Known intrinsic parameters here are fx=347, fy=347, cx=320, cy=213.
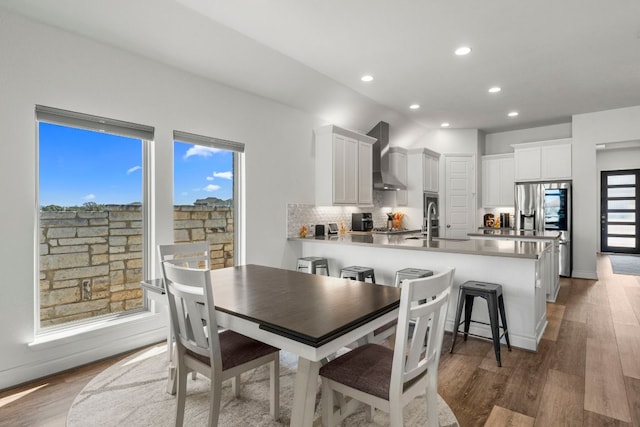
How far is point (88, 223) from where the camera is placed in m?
3.01

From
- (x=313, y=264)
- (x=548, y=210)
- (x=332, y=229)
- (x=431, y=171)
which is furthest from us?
(x=431, y=171)

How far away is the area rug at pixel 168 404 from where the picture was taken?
2.02 metres

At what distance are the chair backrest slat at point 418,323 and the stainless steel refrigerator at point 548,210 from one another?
18.0 feet

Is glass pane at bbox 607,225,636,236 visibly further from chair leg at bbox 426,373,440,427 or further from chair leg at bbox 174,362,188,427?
chair leg at bbox 174,362,188,427

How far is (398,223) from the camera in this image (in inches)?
271

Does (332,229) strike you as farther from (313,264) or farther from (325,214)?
(313,264)

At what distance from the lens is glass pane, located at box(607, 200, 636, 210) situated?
8434mm

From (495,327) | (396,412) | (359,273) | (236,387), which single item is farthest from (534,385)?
(236,387)

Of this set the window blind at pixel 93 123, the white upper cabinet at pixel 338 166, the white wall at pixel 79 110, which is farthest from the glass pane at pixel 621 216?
the window blind at pixel 93 123

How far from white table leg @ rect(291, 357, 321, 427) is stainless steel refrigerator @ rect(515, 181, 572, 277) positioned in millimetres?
5947

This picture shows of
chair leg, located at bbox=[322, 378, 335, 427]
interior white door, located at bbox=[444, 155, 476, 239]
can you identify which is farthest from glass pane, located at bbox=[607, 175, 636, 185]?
chair leg, located at bbox=[322, 378, 335, 427]

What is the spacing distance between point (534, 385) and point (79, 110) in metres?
3.99

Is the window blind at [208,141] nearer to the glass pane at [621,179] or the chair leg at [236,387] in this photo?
the chair leg at [236,387]

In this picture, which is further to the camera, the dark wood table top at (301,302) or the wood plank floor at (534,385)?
the wood plank floor at (534,385)
